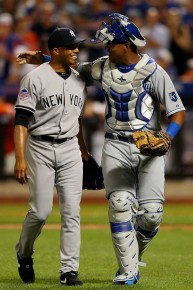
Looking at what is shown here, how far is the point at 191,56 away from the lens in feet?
60.3

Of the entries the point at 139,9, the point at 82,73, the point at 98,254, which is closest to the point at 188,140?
the point at 139,9

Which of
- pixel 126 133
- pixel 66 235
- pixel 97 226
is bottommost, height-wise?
pixel 97 226

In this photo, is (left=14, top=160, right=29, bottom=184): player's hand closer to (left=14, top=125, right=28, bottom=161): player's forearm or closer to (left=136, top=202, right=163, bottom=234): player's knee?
(left=14, top=125, right=28, bottom=161): player's forearm

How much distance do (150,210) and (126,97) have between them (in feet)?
2.99

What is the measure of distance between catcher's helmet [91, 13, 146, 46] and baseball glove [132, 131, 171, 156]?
2.47 ft

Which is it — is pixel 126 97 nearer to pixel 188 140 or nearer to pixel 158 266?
pixel 158 266

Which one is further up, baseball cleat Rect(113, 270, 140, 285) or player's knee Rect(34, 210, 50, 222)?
player's knee Rect(34, 210, 50, 222)

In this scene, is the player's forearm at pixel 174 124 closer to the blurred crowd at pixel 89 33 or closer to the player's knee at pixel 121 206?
the player's knee at pixel 121 206

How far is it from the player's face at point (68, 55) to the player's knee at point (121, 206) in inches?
44.1

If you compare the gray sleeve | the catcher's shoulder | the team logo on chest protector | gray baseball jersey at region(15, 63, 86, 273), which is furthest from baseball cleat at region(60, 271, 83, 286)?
the catcher's shoulder

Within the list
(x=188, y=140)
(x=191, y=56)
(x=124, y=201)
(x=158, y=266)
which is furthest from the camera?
(x=191, y=56)

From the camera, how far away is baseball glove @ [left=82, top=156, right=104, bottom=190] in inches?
325

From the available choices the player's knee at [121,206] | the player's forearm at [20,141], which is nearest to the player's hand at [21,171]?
the player's forearm at [20,141]

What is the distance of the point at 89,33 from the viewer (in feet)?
61.0
